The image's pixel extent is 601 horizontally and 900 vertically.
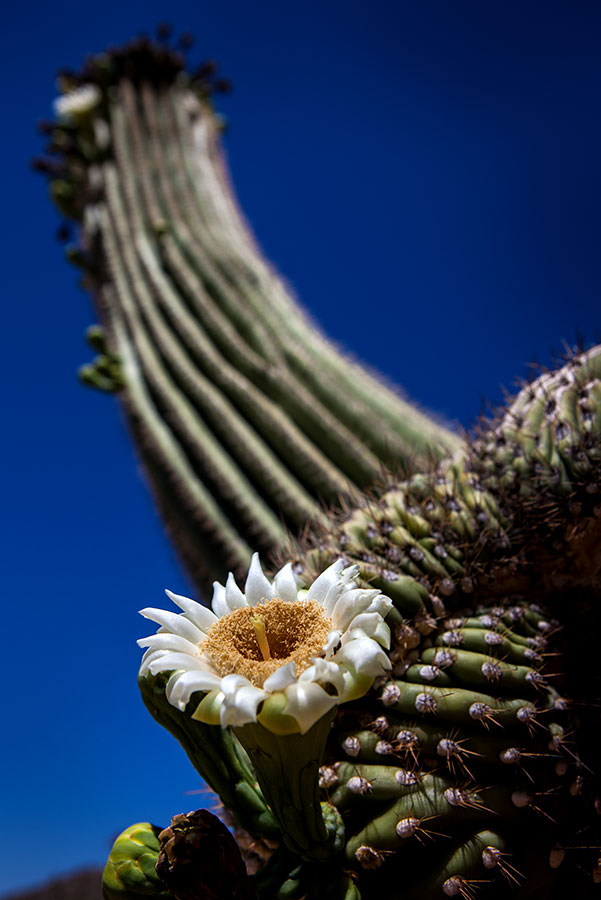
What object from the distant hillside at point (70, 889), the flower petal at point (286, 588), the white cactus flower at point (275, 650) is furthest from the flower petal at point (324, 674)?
the distant hillside at point (70, 889)

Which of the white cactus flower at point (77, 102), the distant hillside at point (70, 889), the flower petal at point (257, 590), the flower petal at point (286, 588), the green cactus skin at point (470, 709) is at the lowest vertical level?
the green cactus skin at point (470, 709)

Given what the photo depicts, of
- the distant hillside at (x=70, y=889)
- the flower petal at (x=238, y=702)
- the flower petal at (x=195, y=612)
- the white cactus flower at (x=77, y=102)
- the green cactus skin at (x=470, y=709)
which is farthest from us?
the white cactus flower at (x=77, y=102)

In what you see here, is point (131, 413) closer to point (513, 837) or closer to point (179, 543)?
point (179, 543)

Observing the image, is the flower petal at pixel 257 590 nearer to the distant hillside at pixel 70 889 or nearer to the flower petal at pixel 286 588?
the flower petal at pixel 286 588

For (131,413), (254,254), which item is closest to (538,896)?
(131,413)

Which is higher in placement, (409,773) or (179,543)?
(179,543)

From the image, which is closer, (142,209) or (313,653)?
(313,653)
